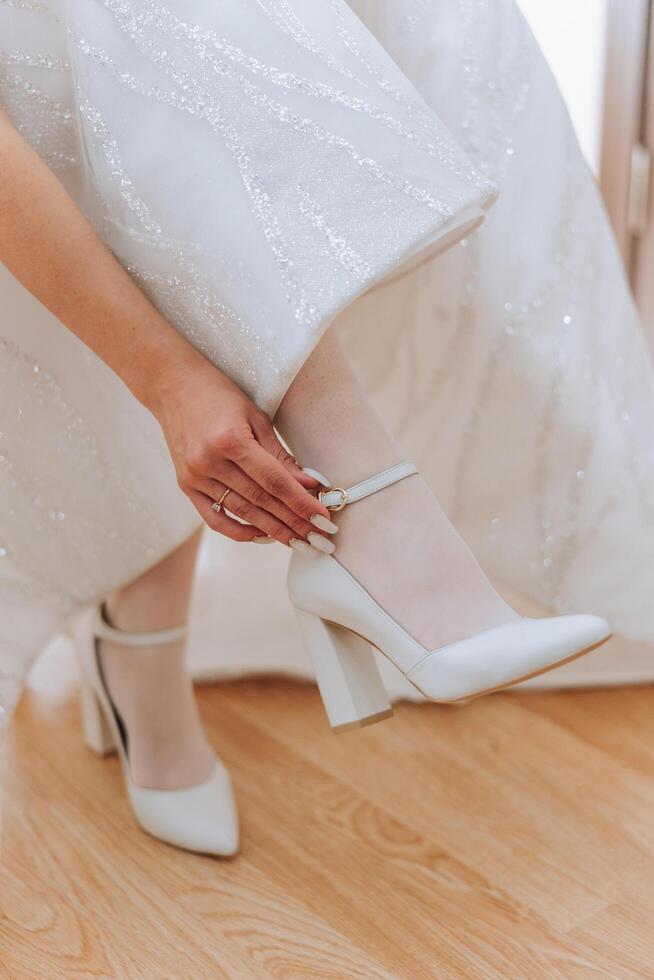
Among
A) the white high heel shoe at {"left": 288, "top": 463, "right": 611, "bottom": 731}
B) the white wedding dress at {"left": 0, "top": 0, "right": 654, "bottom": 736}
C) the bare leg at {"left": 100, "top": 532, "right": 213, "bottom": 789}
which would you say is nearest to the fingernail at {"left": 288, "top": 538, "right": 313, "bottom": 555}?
the white high heel shoe at {"left": 288, "top": 463, "right": 611, "bottom": 731}

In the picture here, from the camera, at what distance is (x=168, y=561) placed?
95 centimetres

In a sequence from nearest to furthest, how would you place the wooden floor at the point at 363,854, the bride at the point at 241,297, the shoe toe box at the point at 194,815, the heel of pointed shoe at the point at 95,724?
the bride at the point at 241,297, the wooden floor at the point at 363,854, the shoe toe box at the point at 194,815, the heel of pointed shoe at the point at 95,724

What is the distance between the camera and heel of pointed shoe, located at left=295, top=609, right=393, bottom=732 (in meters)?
0.75

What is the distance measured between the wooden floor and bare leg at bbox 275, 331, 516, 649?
0.83 ft

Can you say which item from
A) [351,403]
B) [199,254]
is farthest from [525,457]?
[199,254]

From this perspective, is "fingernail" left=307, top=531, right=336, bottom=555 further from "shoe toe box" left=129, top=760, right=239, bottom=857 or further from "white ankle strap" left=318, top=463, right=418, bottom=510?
"shoe toe box" left=129, top=760, right=239, bottom=857

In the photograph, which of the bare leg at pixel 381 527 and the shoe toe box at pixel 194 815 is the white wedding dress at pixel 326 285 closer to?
the bare leg at pixel 381 527

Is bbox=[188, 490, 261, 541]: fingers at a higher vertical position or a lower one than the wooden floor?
higher

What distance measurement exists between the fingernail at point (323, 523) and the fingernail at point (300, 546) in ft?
0.08

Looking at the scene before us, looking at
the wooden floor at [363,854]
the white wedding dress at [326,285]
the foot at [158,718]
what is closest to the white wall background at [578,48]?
the white wedding dress at [326,285]

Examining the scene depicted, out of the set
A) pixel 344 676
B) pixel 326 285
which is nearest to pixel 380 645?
pixel 344 676

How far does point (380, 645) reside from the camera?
0.74 m

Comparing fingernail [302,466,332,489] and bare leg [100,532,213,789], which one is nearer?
fingernail [302,466,332,489]

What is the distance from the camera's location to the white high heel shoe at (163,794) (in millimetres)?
909
